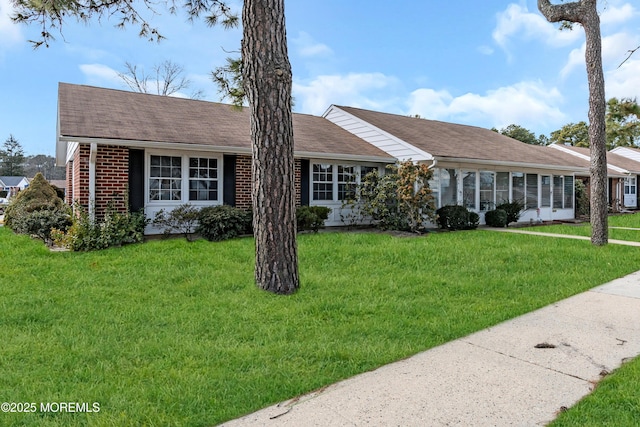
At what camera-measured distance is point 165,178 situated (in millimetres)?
10641

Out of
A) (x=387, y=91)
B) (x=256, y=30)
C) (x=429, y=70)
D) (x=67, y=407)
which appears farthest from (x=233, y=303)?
(x=387, y=91)

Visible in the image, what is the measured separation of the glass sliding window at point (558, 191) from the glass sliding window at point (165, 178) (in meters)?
14.9

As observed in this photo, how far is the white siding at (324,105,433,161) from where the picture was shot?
13.3 meters

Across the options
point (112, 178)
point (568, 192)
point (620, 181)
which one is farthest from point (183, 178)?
point (620, 181)

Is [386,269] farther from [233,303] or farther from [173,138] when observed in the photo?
[173,138]

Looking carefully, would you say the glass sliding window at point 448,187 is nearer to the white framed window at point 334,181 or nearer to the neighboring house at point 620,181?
the white framed window at point 334,181

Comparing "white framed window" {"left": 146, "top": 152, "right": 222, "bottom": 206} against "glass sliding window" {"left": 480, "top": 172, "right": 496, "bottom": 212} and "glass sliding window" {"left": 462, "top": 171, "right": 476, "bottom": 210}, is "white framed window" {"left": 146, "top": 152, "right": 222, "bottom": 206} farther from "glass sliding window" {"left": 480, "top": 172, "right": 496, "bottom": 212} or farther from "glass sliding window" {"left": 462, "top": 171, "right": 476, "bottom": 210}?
"glass sliding window" {"left": 480, "top": 172, "right": 496, "bottom": 212}

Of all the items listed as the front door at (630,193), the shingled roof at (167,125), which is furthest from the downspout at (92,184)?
the front door at (630,193)

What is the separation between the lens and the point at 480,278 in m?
6.50

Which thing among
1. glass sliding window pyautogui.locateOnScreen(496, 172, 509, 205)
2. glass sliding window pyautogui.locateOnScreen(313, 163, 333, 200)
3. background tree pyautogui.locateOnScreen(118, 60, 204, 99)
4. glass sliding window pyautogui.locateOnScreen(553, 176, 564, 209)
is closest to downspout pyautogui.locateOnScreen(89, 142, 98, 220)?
glass sliding window pyautogui.locateOnScreen(313, 163, 333, 200)

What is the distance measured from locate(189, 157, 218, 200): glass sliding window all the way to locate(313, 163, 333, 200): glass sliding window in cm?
313

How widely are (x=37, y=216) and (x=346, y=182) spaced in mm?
8498

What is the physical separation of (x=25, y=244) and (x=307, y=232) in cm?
633

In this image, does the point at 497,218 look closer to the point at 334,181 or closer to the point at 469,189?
the point at 469,189
